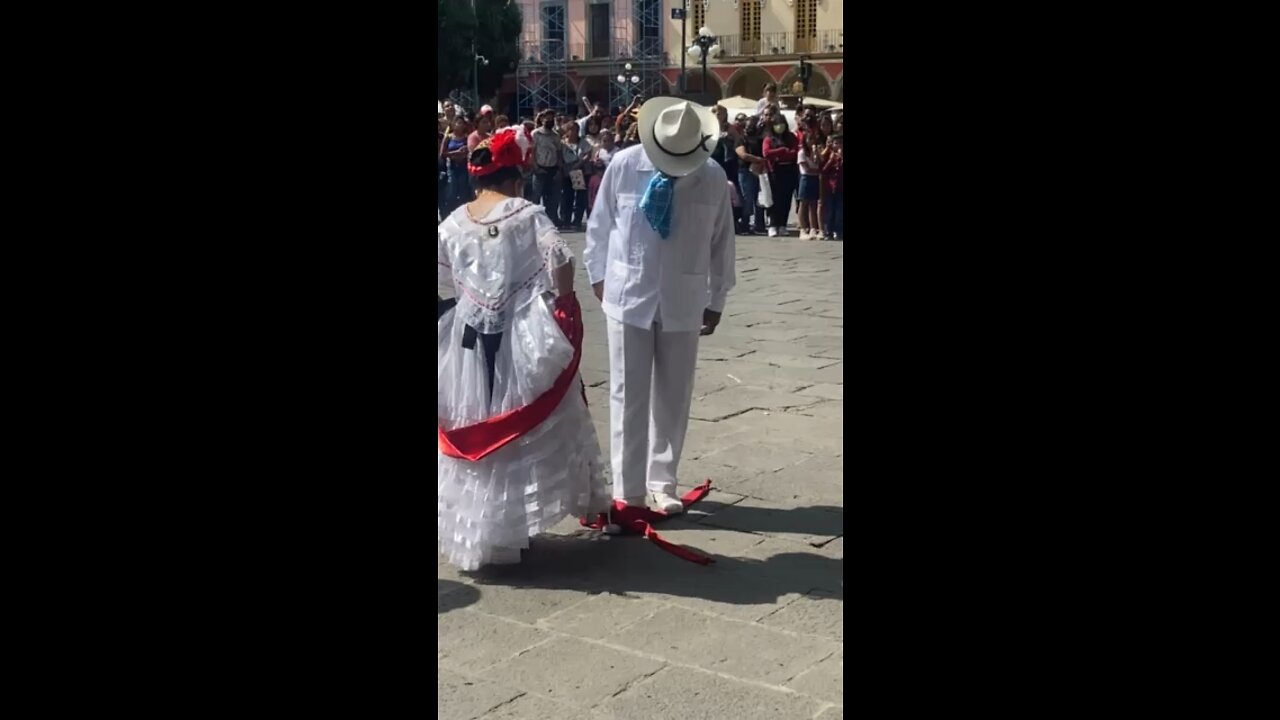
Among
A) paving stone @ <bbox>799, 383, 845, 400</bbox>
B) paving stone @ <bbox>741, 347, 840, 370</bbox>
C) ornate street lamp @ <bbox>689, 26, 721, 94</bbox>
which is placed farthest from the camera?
ornate street lamp @ <bbox>689, 26, 721, 94</bbox>

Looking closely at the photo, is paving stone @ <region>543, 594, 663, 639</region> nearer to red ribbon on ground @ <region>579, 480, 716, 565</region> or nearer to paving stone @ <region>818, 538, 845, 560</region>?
red ribbon on ground @ <region>579, 480, 716, 565</region>

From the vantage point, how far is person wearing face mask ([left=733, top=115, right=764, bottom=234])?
1495cm

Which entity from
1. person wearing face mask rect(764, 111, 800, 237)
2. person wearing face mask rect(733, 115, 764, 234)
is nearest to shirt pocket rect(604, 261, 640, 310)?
person wearing face mask rect(733, 115, 764, 234)

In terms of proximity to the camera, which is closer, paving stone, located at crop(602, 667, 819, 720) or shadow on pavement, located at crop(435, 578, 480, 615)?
paving stone, located at crop(602, 667, 819, 720)

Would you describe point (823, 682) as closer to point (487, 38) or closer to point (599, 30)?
point (487, 38)

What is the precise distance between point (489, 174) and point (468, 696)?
5.61ft

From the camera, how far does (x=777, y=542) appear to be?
4574mm

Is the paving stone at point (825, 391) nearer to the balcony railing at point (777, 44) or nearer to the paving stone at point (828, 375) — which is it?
the paving stone at point (828, 375)

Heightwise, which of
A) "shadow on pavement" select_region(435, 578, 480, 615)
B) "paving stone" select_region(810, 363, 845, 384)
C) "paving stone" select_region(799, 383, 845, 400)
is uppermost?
"paving stone" select_region(810, 363, 845, 384)

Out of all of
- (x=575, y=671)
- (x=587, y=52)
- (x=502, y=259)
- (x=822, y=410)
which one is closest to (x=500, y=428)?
(x=502, y=259)

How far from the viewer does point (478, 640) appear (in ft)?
12.1
